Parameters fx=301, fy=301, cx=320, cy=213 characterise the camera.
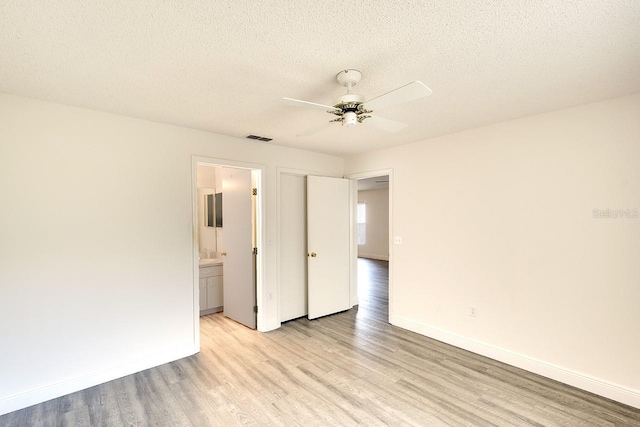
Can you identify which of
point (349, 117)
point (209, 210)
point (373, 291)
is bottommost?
point (373, 291)

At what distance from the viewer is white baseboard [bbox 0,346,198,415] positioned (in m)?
2.32

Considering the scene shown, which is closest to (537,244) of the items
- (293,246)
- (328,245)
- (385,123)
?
(385,123)

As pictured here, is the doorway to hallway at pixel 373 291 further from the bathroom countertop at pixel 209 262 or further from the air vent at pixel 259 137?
the air vent at pixel 259 137

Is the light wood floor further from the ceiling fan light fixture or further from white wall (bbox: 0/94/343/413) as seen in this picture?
the ceiling fan light fixture

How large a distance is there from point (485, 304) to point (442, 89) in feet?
7.46

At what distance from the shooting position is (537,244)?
2.84 metres

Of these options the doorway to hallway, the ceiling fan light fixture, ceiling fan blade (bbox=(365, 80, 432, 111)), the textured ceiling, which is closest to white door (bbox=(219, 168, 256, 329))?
the textured ceiling

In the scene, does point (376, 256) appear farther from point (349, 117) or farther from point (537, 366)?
point (349, 117)

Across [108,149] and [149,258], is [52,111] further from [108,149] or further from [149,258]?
[149,258]

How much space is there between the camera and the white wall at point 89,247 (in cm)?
234

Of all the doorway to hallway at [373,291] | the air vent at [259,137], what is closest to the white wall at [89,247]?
the air vent at [259,137]

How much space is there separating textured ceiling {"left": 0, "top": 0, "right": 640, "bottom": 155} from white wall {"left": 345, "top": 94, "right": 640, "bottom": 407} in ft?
1.37

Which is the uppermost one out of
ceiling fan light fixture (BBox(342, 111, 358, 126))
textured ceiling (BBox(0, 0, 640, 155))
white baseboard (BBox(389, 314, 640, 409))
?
textured ceiling (BBox(0, 0, 640, 155))

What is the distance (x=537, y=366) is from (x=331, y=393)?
1959 millimetres
